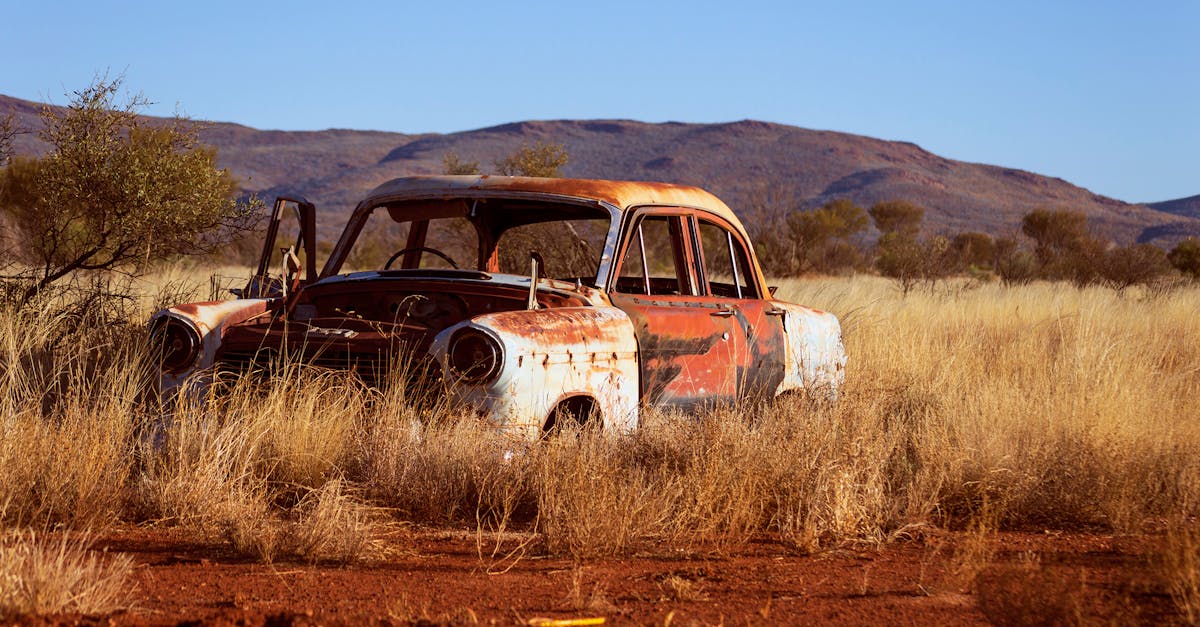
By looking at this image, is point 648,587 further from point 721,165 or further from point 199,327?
point 721,165

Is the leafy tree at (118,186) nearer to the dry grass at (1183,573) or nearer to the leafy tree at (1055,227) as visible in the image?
the dry grass at (1183,573)

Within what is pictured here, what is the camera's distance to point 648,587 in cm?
452

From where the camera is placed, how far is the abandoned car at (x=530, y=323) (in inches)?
219

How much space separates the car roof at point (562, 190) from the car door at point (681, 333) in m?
0.12

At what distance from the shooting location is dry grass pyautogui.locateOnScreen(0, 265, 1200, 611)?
5.24 metres

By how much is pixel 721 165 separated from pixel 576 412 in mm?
114129

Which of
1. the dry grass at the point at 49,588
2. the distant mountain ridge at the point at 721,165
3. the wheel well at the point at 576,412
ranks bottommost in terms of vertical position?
the dry grass at the point at 49,588

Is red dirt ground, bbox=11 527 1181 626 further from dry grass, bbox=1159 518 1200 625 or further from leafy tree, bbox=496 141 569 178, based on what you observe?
leafy tree, bbox=496 141 569 178

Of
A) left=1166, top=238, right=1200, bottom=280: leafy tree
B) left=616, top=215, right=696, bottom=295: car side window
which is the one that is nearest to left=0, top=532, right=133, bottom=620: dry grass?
left=616, top=215, right=696, bottom=295: car side window

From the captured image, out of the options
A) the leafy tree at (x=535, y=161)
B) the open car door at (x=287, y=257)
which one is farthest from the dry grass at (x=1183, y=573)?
the leafy tree at (x=535, y=161)

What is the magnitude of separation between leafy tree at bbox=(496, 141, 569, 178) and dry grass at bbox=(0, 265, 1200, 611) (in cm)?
1617

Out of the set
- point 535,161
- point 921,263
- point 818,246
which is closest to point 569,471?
point 535,161

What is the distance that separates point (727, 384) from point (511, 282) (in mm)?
1337

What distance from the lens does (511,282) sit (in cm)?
631
